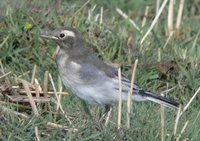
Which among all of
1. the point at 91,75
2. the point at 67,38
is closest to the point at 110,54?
the point at 67,38

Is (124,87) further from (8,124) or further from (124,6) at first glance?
(124,6)

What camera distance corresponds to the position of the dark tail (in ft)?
27.8

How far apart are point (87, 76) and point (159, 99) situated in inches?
25.3

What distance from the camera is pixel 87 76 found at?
333 inches

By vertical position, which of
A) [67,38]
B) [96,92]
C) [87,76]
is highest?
[67,38]

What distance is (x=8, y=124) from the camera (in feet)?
24.5

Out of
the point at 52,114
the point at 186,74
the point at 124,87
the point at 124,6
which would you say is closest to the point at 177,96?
the point at 186,74

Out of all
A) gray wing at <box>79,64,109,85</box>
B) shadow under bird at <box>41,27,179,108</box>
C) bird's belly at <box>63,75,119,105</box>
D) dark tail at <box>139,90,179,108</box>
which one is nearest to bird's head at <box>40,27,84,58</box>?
shadow under bird at <box>41,27,179,108</box>

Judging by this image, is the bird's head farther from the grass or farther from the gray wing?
the grass

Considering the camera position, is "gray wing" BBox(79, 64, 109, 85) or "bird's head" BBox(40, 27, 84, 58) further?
"bird's head" BBox(40, 27, 84, 58)

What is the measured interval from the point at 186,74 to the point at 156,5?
9.10 feet

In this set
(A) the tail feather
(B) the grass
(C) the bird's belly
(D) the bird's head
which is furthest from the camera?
(D) the bird's head

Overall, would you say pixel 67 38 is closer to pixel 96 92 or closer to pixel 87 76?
pixel 87 76

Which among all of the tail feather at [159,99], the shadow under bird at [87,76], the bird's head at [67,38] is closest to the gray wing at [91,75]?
the shadow under bird at [87,76]
